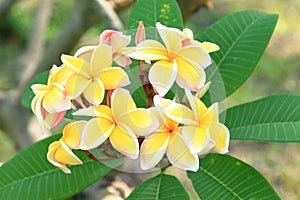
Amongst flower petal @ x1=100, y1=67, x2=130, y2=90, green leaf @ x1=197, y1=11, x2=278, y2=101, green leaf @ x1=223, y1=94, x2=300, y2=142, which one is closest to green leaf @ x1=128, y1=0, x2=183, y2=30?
green leaf @ x1=197, y1=11, x2=278, y2=101

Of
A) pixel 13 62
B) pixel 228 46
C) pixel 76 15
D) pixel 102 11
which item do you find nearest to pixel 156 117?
pixel 228 46

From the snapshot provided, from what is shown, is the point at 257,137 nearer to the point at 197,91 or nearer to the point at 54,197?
the point at 197,91

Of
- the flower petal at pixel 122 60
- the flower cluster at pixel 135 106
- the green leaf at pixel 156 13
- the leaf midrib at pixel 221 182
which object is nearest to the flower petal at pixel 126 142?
the flower cluster at pixel 135 106

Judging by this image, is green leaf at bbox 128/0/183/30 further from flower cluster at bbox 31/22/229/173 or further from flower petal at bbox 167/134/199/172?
flower petal at bbox 167/134/199/172

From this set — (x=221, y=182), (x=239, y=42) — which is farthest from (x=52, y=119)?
(x=239, y=42)

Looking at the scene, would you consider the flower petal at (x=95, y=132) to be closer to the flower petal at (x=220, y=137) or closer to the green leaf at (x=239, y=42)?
the flower petal at (x=220, y=137)

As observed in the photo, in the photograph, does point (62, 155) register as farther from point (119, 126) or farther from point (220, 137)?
point (220, 137)
